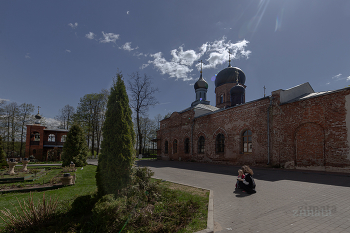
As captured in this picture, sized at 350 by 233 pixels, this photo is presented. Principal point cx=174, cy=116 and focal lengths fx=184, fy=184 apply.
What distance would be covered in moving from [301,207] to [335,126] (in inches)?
362

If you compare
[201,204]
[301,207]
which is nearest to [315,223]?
[301,207]

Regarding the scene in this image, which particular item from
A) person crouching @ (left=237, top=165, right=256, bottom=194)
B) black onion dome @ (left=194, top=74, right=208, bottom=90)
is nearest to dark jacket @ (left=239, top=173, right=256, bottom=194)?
person crouching @ (left=237, top=165, right=256, bottom=194)

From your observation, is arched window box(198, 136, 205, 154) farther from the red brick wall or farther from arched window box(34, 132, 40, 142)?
arched window box(34, 132, 40, 142)

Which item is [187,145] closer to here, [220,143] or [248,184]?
[220,143]

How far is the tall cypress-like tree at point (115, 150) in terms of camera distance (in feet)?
15.1

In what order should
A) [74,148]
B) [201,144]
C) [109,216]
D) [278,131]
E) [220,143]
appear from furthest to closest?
[201,144]
[220,143]
[74,148]
[278,131]
[109,216]

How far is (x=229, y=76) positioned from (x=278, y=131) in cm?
1751

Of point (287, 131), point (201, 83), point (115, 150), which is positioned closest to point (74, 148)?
point (115, 150)

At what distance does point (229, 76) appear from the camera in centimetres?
2972

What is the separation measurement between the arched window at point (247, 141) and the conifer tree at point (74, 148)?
14339 millimetres

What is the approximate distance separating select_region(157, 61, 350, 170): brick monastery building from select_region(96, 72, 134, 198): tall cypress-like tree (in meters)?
12.5

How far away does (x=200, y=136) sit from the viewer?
2197 centimetres

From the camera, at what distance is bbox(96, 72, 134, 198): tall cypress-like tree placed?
181 inches

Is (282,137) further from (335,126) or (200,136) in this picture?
(200,136)
